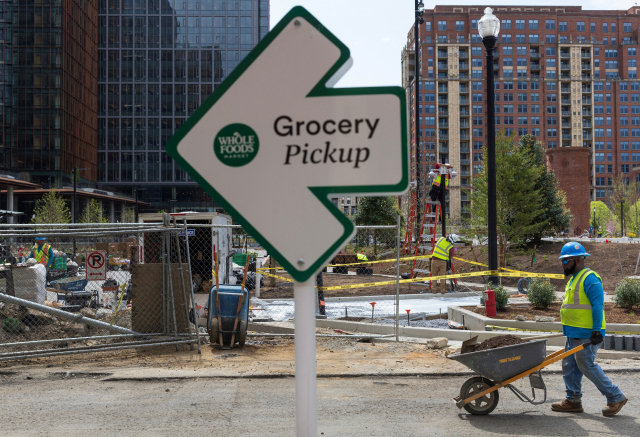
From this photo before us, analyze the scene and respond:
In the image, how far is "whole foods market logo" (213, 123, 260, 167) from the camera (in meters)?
1.70

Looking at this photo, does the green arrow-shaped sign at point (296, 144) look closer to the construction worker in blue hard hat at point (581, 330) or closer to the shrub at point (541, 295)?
the construction worker in blue hard hat at point (581, 330)

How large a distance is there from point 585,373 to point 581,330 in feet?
1.56

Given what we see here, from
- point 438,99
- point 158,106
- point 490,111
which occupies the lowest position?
point 490,111

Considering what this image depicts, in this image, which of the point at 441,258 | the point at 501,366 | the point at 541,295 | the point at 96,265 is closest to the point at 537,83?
the point at 441,258

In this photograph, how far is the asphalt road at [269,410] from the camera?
18.4 feet

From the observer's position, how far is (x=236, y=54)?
9019 cm

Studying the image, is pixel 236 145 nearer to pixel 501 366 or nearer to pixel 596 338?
pixel 501 366

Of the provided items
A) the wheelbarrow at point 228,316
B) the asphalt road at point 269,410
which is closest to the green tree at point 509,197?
the wheelbarrow at point 228,316

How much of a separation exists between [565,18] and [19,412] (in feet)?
434

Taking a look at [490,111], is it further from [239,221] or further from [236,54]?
[236,54]

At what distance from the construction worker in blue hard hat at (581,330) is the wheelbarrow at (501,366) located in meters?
0.25

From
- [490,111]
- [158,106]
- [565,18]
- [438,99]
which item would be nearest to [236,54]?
[158,106]

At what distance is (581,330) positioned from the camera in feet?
20.3

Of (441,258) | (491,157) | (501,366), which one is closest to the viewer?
(501,366)
